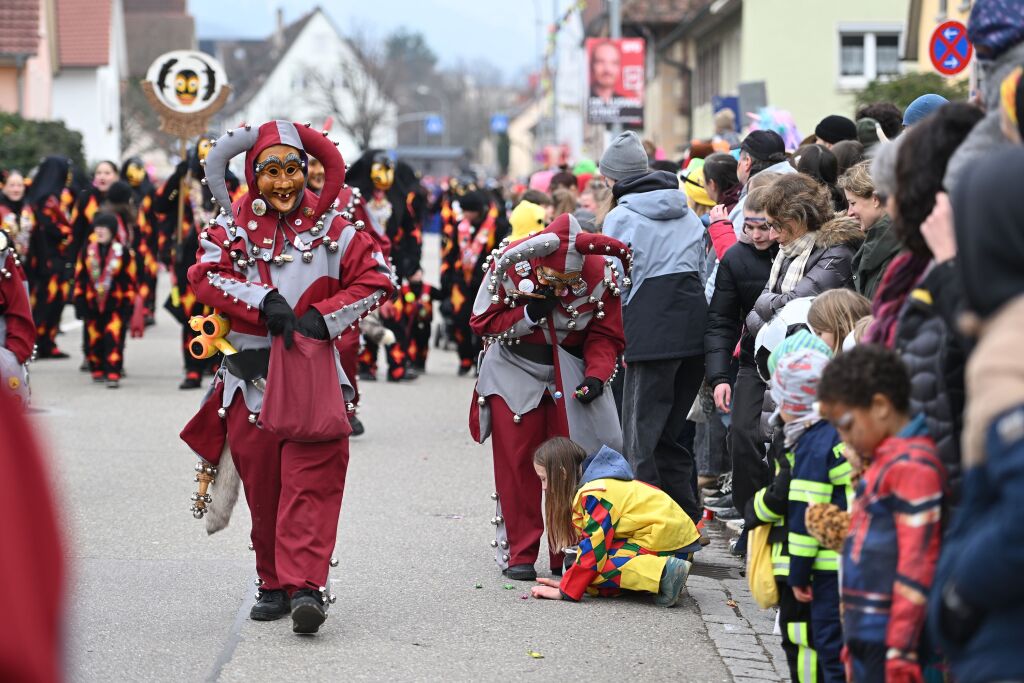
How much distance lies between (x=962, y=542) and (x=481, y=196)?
13661 millimetres

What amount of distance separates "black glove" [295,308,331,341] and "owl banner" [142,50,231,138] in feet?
36.0

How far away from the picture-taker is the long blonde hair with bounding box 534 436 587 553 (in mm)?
7598

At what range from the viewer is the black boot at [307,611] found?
→ 6.61 metres

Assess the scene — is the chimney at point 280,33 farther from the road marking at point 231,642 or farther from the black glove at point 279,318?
the black glove at point 279,318

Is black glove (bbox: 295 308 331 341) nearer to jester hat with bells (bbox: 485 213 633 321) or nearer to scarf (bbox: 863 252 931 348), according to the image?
jester hat with bells (bbox: 485 213 633 321)

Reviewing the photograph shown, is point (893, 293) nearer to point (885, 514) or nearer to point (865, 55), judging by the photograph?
point (885, 514)

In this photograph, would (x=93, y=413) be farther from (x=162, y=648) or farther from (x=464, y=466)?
(x=162, y=648)

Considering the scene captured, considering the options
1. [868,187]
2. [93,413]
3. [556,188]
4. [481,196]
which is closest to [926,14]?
[481,196]

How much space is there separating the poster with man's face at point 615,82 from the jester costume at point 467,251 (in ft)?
37.9

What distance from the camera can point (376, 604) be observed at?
24.3 feet

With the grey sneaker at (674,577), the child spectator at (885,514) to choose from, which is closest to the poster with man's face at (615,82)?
the grey sneaker at (674,577)

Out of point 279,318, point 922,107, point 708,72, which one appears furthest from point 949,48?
point 708,72

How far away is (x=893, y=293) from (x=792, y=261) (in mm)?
2871

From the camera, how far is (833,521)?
461 cm
